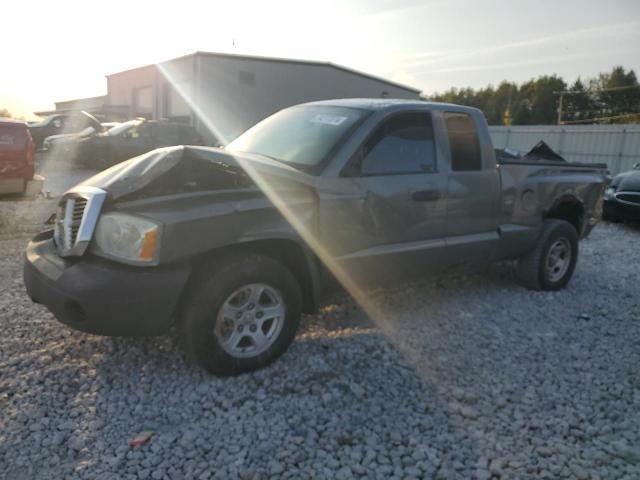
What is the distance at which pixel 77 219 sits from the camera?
3.30 meters

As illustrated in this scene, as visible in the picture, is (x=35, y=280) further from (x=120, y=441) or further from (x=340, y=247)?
(x=340, y=247)

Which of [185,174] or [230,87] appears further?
[230,87]

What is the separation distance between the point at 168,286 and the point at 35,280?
916 millimetres

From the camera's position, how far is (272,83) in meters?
25.5

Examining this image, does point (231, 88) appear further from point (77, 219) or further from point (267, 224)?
point (267, 224)

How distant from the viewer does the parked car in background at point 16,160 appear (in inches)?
306

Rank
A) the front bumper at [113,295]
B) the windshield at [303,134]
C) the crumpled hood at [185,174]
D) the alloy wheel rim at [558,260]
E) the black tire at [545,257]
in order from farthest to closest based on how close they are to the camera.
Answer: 1. the alloy wheel rim at [558,260]
2. the black tire at [545,257]
3. the windshield at [303,134]
4. the crumpled hood at [185,174]
5. the front bumper at [113,295]

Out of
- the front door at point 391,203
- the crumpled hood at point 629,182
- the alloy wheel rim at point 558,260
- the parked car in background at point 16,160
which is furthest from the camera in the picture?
the crumpled hood at point 629,182

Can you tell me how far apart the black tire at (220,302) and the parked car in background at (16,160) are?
6.04m

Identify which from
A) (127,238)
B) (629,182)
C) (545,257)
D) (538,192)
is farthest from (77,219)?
(629,182)

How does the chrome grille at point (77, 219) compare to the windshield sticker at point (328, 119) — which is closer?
the chrome grille at point (77, 219)

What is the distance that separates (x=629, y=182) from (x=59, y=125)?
19.9 m

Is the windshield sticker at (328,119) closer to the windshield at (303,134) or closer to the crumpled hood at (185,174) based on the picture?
the windshield at (303,134)

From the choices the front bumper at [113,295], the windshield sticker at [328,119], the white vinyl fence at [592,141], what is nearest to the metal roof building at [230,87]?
the white vinyl fence at [592,141]
